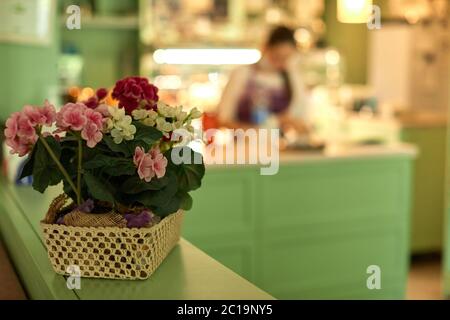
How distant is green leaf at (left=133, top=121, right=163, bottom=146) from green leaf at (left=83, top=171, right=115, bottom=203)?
13 cm

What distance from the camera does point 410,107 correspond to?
6.32 m

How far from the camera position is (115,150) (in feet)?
4.85

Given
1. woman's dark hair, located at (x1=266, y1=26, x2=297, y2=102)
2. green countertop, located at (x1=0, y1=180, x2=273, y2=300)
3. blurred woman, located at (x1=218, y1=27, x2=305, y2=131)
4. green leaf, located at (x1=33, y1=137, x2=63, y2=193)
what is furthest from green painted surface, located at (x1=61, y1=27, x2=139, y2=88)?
green leaf, located at (x1=33, y1=137, x2=63, y2=193)

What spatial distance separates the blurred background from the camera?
12.2 ft

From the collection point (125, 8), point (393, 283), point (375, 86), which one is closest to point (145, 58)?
point (125, 8)

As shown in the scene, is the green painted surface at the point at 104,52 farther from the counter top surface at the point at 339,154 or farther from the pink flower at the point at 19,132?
the pink flower at the point at 19,132

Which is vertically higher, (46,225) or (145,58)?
(145,58)

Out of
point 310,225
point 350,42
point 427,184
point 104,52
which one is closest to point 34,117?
point 310,225

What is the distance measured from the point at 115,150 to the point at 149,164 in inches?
3.1

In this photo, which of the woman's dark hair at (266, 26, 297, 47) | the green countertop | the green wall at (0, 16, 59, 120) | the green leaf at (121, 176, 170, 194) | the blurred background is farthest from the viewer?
the woman's dark hair at (266, 26, 297, 47)

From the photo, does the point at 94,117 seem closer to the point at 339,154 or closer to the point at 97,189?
the point at 97,189

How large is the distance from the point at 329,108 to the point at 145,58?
1781mm

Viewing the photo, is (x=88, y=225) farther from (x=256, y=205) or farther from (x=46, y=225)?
(x=256, y=205)

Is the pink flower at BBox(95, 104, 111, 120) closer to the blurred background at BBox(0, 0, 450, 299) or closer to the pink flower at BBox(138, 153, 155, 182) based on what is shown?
the pink flower at BBox(138, 153, 155, 182)
